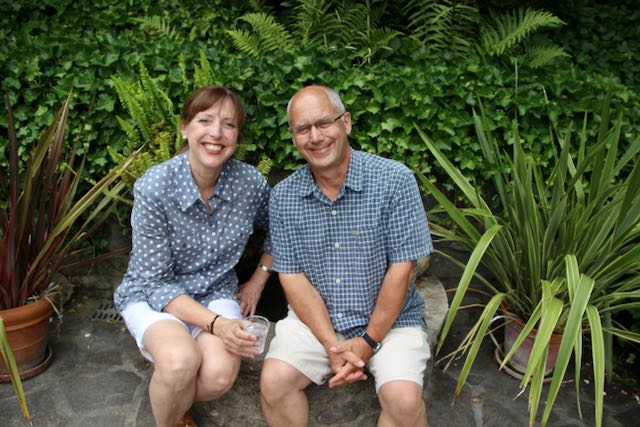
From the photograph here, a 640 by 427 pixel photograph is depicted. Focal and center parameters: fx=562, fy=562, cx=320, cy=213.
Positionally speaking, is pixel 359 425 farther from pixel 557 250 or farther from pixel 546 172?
pixel 546 172

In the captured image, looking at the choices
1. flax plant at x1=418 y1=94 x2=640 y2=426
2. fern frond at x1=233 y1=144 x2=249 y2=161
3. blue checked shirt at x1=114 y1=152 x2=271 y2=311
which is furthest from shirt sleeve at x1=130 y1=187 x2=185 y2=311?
flax plant at x1=418 y1=94 x2=640 y2=426

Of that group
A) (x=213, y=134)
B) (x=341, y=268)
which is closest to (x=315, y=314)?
(x=341, y=268)

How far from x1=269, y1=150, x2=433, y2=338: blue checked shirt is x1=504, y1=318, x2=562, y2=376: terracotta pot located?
0.73 meters

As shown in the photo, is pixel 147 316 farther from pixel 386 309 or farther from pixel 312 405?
pixel 386 309

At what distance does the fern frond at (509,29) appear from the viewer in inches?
143

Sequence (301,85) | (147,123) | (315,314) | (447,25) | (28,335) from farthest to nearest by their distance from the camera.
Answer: (447,25), (301,85), (147,123), (28,335), (315,314)

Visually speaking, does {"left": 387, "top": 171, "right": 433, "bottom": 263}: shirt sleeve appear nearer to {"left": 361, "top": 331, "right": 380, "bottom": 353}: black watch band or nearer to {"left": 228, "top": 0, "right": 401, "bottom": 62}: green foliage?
{"left": 361, "top": 331, "right": 380, "bottom": 353}: black watch band

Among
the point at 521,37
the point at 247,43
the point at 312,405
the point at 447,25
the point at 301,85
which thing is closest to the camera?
the point at 312,405

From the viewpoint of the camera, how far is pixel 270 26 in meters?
3.65

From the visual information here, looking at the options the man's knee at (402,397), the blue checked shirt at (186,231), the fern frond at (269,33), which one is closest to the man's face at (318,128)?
the blue checked shirt at (186,231)

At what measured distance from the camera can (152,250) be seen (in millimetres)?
2348

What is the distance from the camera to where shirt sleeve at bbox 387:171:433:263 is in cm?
227

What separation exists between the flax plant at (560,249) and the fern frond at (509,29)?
906 mm

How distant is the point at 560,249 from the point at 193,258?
5.55 ft
